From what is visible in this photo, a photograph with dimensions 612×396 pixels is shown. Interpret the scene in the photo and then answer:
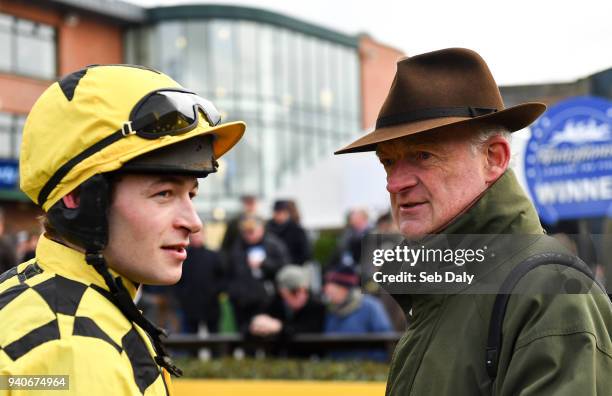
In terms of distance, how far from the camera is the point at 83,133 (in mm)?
1951

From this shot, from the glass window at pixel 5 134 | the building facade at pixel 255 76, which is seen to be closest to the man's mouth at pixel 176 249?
the glass window at pixel 5 134

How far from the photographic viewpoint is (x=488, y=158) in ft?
7.55

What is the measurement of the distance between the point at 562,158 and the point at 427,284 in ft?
15.9

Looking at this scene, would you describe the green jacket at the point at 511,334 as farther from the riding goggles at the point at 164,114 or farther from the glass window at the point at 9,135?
the glass window at the point at 9,135

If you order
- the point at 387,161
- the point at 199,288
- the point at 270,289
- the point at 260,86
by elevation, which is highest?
the point at 260,86

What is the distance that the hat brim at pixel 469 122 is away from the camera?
2.23m

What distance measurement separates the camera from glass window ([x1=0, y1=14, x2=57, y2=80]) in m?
25.9

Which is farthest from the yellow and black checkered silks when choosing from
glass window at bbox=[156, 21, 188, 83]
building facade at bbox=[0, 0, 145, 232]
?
glass window at bbox=[156, 21, 188, 83]

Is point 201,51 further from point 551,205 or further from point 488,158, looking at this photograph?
point 488,158

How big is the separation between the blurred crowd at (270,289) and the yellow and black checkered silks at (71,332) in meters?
4.45

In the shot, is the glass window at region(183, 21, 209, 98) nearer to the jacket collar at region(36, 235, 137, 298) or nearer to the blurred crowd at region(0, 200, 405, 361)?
the blurred crowd at region(0, 200, 405, 361)

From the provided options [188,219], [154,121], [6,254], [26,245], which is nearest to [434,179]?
[188,219]

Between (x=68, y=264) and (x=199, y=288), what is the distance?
22.0 feet

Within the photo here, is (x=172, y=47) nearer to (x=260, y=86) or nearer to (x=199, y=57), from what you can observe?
(x=199, y=57)
